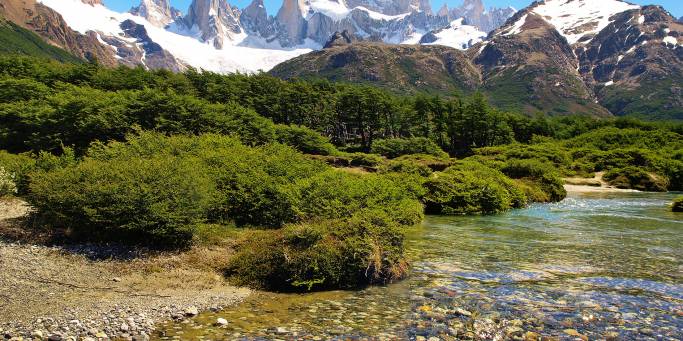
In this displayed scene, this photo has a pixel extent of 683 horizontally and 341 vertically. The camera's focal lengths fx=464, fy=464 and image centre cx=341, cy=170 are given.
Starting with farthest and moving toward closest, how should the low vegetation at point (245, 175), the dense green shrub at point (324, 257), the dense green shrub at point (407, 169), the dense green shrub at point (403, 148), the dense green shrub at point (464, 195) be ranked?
the dense green shrub at point (403, 148)
the dense green shrub at point (407, 169)
the dense green shrub at point (464, 195)
the low vegetation at point (245, 175)
the dense green shrub at point (324, 257)

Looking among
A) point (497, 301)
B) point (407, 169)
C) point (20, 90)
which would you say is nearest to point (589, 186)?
point (407, 169)

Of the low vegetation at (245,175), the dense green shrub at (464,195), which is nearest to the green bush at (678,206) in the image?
the low vegetation at (245,175)

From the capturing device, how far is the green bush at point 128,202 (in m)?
15.7

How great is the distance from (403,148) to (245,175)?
5169 cm

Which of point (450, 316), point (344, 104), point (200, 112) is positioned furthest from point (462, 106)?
point (450, 316)

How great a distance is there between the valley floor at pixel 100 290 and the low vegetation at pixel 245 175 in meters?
1.06

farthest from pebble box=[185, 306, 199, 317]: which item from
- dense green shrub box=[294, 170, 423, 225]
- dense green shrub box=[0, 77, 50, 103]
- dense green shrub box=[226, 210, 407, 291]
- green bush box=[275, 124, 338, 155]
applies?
dense green shrub box=[0, 77, 50, 103]

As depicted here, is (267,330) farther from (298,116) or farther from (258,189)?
(298,116)

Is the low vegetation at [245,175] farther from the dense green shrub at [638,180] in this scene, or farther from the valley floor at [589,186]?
the valley floor at [589,186]

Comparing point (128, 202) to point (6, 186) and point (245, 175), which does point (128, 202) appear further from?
point (6, 186)

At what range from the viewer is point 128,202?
15828 millimetres

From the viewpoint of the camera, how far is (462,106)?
319 feet

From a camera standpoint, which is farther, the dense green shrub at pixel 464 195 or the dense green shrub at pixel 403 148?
the dense green shrub at pixel 403 148

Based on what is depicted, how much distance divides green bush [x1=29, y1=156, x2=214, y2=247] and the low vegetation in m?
0.06
